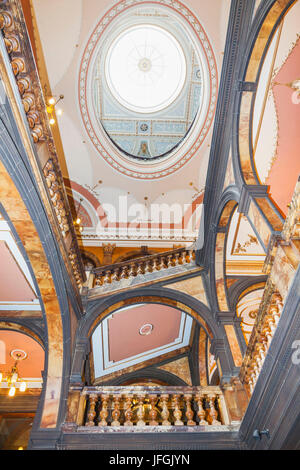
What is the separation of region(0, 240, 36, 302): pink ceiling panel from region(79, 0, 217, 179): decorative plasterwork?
6.83 metres

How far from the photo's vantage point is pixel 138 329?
8.95m

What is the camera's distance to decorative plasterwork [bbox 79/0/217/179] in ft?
31.6

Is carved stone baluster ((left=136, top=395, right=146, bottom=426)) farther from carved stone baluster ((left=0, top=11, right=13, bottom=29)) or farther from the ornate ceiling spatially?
the ornate ceiling

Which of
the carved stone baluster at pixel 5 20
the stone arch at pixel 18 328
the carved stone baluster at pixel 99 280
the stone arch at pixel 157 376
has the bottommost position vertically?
the stone arch at pixel 157 376

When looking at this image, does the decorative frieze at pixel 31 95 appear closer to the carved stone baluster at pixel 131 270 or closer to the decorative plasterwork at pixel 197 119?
the carved stone baluster at pixel 131 270

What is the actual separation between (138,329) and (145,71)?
10.9m

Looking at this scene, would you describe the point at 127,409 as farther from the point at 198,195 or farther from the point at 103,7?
the point at 103,7

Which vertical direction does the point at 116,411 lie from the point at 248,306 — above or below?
below

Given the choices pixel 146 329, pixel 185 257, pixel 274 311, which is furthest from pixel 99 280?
pixel 274 311

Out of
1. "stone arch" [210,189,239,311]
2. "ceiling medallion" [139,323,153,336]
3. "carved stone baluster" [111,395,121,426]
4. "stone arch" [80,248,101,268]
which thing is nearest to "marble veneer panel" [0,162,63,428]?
"carved stone baluster" [111,395,121,426]

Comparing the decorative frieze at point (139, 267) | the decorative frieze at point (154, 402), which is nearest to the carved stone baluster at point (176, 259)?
the decorative frieze at point (139, 267)

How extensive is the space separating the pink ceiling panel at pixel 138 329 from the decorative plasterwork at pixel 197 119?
619cm

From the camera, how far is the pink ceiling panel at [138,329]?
28.1 feet

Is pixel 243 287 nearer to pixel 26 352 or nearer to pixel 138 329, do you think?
pixel 138 329
